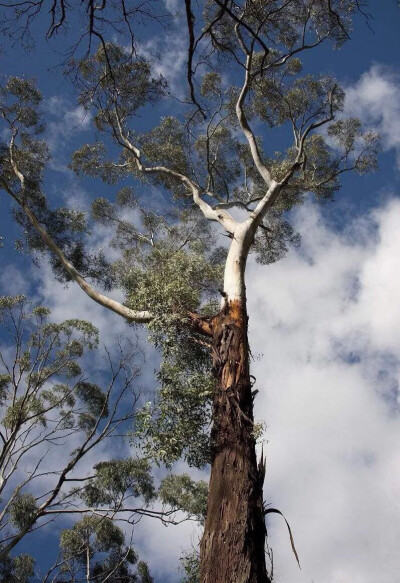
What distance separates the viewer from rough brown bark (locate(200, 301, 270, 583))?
3.87 meters

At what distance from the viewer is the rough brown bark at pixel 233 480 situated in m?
3.87

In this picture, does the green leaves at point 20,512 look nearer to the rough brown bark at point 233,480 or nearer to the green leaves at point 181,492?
the green leaves at point 181,492

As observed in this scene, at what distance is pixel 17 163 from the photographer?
43.0 feet

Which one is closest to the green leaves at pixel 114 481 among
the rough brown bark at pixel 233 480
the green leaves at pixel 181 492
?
the green leaves at pixel 181 492

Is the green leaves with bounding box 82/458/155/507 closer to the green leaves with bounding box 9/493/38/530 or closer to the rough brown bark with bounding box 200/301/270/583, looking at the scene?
the green leaves with bounding box 9/493/38/530

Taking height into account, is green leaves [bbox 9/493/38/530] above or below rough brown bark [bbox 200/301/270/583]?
above

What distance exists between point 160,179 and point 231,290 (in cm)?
753

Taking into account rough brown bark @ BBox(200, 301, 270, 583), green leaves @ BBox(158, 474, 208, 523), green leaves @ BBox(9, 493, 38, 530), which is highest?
green leaves @ BBox(158, 474, 208, 523)

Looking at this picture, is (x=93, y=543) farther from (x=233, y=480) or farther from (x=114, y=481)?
(x=233, y=480)

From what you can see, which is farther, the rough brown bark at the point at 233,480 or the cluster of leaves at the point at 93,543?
the cluster of leaves at the point at 93,543

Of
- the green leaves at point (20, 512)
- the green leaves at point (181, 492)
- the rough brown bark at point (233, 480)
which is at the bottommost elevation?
the rough brown bark at point (233, 480)

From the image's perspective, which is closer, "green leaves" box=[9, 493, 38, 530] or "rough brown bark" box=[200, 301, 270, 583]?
"rough brown bark" box=[200, 301, 270, 583]

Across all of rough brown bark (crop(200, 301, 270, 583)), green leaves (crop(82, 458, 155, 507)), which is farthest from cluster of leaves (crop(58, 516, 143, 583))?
rough brown bark (crop(200, 301, 270, 583))

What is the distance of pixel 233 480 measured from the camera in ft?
14.5
